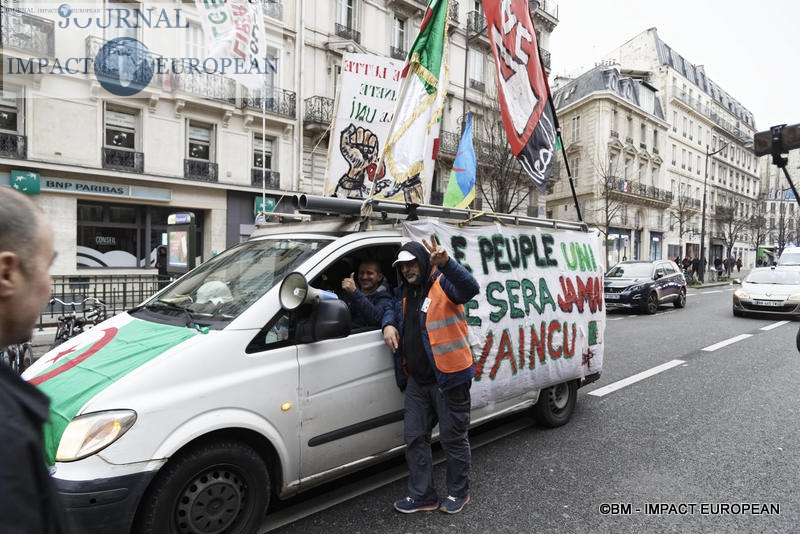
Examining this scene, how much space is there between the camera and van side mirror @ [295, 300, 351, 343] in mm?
2906

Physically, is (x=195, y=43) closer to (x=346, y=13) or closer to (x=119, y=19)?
(x=119, y=19)

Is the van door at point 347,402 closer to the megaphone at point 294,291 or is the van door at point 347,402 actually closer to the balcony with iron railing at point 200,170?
the megaphone at point 294,291

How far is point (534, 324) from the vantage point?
443cm

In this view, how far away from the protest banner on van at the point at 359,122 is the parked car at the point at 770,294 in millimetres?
12595

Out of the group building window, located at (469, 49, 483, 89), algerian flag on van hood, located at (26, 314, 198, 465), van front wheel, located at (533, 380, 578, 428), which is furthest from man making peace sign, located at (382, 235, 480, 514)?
building window, located at (469, 49, 483, 89)

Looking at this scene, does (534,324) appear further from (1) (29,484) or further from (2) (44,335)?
(2) (44,335)

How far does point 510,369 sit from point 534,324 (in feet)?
1.71

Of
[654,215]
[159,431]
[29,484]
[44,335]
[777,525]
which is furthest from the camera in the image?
[654,215]

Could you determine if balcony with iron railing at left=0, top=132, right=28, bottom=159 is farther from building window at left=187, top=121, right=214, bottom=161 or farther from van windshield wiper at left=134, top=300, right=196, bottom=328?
van windshield wiper at left=134, top=300, right=196, bottom=328

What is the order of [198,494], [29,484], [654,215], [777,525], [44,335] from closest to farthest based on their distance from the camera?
[29,484] < [198,494] < [777,525] < [44,335] < [654,215]

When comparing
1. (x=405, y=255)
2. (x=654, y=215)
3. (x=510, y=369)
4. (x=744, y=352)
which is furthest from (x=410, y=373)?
(x=654, y=215)

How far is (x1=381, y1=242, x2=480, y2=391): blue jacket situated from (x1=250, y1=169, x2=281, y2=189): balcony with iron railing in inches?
722

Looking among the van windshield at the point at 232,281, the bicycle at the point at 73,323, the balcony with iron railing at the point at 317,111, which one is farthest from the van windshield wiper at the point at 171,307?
the balcony with iron railing at the point at 317,111

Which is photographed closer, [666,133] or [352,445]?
[352,445]
